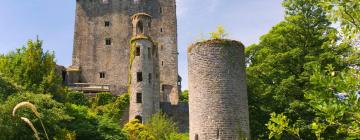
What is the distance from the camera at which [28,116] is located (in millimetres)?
20938

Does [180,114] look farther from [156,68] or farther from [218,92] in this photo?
A: [218,92]

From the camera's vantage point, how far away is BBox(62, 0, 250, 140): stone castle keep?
21812 mm

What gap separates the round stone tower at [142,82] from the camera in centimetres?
3547

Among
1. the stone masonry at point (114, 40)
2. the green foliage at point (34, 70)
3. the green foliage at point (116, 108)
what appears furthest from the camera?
the stone masonry at point (114, 40)

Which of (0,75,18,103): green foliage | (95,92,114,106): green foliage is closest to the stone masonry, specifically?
(95,92,114,106): green foliage

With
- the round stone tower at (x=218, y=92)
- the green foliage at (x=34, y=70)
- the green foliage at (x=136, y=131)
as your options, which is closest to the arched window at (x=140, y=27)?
the green foliage at (x=136, y=131)

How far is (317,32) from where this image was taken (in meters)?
25.9

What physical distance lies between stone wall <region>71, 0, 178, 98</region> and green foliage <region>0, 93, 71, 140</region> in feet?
73.7

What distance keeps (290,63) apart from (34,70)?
608 inches

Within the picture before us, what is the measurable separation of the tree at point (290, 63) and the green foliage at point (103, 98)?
13.9 meters

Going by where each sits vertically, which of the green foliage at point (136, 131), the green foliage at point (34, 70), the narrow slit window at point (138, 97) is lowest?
the green foliage at point (136, 131)

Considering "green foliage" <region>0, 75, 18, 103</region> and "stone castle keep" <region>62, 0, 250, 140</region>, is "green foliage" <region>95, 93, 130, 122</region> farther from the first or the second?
"green foliage" <region>0, 75, 18, 103</region>

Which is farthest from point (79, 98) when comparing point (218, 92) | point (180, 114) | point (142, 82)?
point (218, 92)

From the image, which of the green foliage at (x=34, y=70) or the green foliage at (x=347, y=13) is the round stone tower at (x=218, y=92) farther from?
the green foliage at (x=347, y=13)
